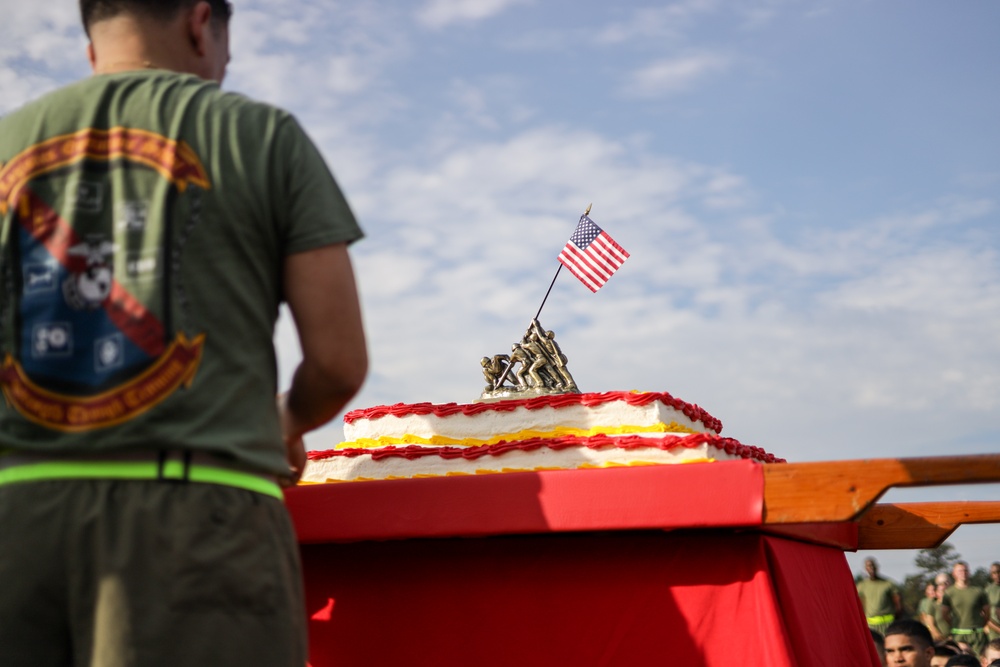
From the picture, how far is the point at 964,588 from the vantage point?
11.8m

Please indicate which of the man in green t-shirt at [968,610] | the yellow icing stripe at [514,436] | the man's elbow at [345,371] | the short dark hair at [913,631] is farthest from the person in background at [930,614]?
the man's elbow at [345,371]

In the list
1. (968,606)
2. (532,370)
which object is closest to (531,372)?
(532,370)

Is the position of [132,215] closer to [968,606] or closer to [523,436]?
[523,436]

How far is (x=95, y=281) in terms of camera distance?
164cm

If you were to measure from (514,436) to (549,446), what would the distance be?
16.0 inches

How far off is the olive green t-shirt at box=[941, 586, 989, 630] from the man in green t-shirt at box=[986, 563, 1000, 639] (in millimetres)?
105

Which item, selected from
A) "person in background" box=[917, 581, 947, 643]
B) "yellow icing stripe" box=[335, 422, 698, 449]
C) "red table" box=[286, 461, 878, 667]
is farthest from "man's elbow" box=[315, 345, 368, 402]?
"person in background" box=[917, 581, 947, 643]

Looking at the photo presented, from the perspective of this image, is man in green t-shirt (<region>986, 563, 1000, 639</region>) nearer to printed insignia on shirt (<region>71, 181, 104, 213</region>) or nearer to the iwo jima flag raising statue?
the iwo jima flag raising statue

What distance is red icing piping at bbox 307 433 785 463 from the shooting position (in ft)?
12.7

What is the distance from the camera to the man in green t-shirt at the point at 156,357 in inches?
60.5

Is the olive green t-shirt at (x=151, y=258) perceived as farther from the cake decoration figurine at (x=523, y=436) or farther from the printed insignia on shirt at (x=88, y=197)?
the cake decoration figurine at (x=523, y=436)

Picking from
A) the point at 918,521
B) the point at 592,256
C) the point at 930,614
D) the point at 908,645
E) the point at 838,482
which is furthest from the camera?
the point at 930,614

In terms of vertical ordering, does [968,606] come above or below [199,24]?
below

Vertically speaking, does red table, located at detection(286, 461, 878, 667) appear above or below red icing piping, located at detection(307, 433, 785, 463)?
below
